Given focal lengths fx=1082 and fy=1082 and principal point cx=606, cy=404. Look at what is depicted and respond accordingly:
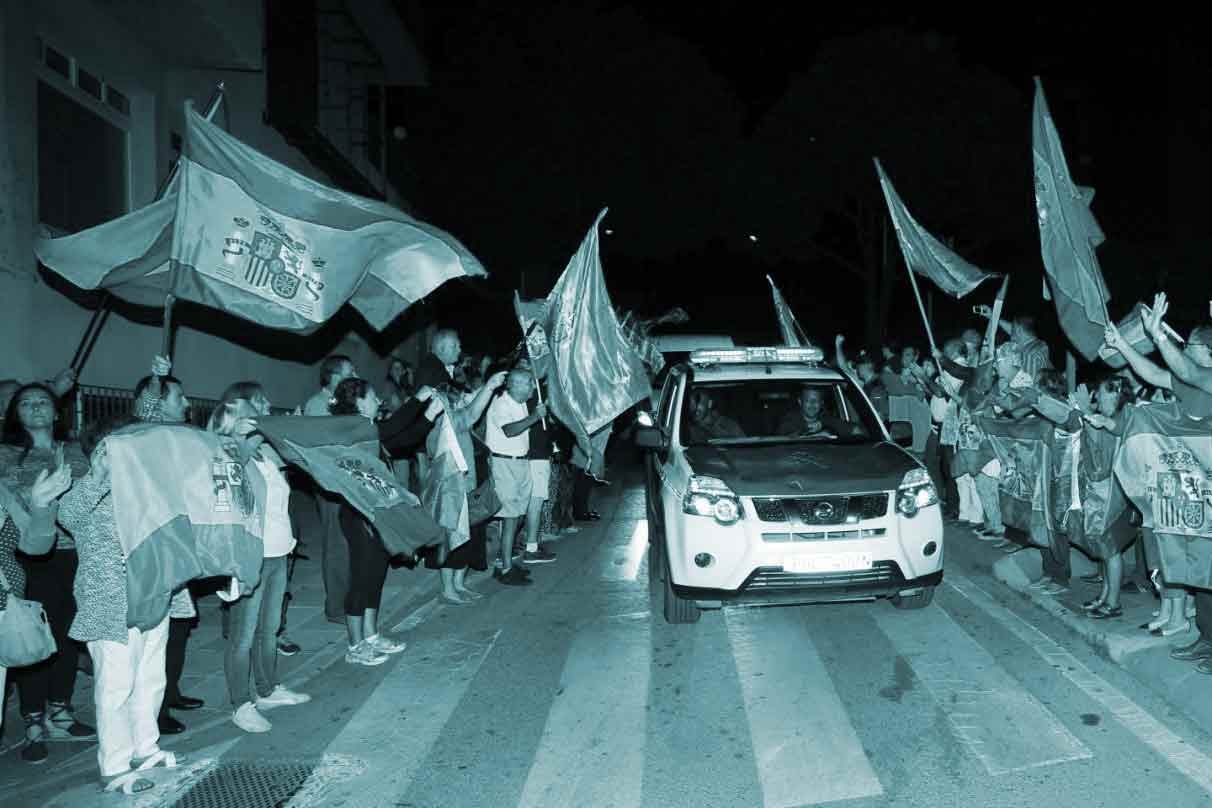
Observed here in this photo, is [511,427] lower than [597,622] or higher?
higher

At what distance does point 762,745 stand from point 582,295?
5414mm

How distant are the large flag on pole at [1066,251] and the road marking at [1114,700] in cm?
215

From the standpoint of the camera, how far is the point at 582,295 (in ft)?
33.0

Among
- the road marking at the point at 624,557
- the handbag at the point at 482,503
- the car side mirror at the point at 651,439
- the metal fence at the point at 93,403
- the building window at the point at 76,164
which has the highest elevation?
the building window at the point at 76,164

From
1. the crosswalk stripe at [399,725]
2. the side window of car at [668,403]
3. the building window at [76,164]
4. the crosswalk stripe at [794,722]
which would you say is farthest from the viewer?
the building window at [76,164]

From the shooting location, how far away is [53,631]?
6199mm

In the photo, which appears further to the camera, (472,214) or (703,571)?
(472,214)

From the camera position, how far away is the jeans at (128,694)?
203 inches

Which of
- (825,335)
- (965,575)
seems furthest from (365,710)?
(825,335)

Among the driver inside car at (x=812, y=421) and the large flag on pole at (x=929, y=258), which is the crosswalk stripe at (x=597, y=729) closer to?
the driver inside car at (x=812, y=421)

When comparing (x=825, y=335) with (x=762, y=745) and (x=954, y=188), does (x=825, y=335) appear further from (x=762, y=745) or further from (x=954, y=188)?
(x=762, y=745)

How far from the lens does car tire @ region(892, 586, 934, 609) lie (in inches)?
320

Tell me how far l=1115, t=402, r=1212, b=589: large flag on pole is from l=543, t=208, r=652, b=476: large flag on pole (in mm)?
4350

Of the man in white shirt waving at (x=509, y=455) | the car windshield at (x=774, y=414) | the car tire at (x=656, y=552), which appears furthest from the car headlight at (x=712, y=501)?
the man in white shirt waving at (x=509, y=455)
